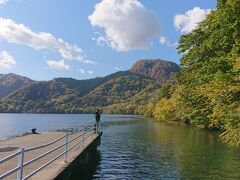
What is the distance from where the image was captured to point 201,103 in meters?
51.5

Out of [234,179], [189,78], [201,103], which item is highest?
[189,78]

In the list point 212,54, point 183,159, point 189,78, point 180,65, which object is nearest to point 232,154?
point 183,159

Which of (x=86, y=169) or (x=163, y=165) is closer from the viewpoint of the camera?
(x=86, y=169)

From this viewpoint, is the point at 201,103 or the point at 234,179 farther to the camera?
the point at 201,103

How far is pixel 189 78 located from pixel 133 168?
1107 inches

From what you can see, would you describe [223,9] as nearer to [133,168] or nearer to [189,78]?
[133,168]

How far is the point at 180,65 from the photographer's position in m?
56.9

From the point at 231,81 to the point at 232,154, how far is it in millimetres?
8306

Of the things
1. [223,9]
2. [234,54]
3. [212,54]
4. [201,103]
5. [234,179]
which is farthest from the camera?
[201,103]

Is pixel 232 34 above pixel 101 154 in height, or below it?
above

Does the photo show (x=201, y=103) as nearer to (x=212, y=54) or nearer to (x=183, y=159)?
(x=212, y=54)

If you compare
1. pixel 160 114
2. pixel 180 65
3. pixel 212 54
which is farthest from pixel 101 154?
pixel 160 114

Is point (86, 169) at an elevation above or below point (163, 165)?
below

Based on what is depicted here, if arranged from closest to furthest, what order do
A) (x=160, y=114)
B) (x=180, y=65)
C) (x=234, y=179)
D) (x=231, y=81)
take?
(x=234, y=179) < (x=231, y=81) < (x=180, y=65) < (x=160, y=114)
